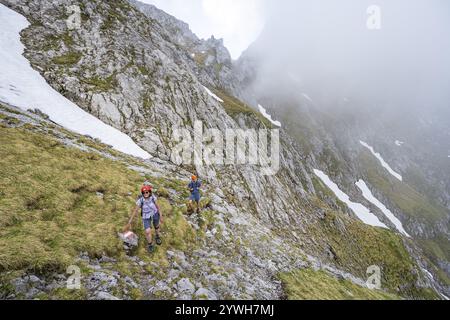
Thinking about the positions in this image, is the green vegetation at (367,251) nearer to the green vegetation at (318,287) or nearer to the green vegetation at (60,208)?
the green vegetation at (318,287)

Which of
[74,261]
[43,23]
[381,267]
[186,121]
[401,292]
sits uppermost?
[43,23]

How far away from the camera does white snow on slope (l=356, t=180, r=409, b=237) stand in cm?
12950

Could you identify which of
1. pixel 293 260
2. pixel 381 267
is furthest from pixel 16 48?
pixel 381 267

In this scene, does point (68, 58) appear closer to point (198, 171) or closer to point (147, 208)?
point (198, 171)

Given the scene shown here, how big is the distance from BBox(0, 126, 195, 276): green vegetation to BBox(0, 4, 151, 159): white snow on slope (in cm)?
887

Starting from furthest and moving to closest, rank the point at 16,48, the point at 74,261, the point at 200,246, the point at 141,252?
the point at 16,48, the point at 200,246, the point at 141,252, the point at 74,261

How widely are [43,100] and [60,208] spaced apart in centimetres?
2262

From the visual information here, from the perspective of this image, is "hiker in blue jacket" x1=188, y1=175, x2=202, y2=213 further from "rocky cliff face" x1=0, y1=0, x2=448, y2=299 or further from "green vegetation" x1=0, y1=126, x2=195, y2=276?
"rocky cliff face" x1=0, y1=0, x2=448, y2=299

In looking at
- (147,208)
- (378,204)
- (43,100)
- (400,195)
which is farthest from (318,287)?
(400,195)

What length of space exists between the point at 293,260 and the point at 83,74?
38.7 m

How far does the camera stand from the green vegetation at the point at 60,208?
9.95 meters

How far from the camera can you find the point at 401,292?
62531 mm

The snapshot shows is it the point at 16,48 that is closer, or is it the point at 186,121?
the point at 16,48

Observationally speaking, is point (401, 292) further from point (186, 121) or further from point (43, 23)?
point (43, 23)
